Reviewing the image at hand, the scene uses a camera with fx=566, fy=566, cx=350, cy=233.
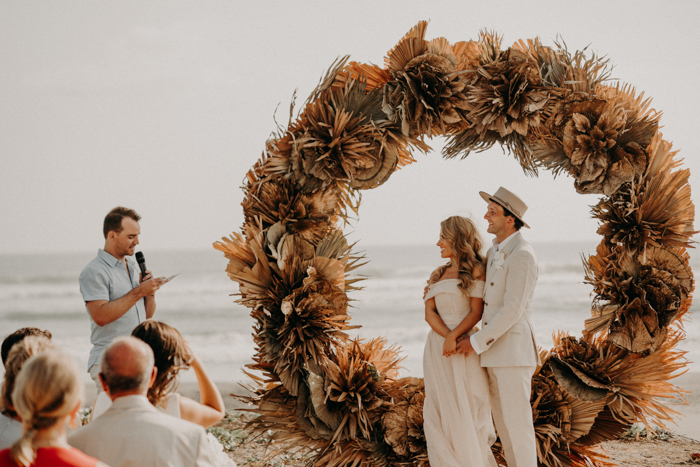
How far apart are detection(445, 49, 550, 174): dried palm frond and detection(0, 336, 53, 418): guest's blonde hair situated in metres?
2.97

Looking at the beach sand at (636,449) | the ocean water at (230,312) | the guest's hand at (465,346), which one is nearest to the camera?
the guest's hand at (465,346)

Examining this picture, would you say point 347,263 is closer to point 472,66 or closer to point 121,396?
point 472,66

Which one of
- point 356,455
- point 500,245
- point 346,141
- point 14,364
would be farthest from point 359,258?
point 14,364

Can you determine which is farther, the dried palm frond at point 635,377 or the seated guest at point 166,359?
the dried palm frond at point 635,377

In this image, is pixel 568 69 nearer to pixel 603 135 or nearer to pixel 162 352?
pixel 603 135

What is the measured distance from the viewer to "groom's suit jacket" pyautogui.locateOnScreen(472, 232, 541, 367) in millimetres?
3451

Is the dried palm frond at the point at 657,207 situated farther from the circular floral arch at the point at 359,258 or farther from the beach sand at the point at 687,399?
the beach sand at the point at 687,399

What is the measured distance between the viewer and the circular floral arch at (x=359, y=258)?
3.73 meters

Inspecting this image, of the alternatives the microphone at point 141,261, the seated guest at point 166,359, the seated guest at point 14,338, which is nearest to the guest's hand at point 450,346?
the seated guest at point 166,359

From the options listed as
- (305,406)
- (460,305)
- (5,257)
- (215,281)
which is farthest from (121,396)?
(5,257)

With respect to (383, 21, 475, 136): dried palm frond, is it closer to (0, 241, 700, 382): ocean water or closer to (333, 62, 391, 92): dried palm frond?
(333, 62, 391, 92): dried palm frond

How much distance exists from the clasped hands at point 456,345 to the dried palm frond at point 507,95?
1.42m

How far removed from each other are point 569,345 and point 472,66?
6.72 feet

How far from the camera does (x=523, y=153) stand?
4.12 metres
